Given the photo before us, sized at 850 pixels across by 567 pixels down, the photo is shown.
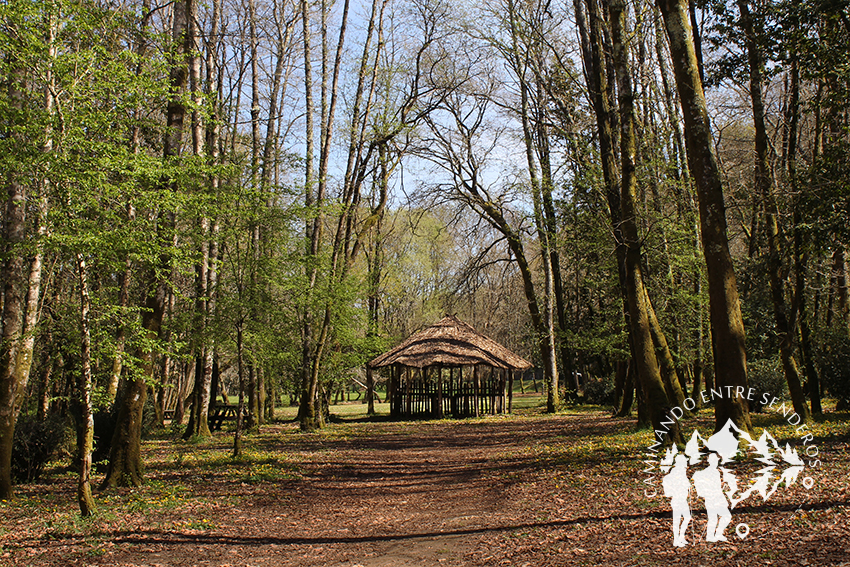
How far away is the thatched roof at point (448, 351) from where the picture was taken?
22219 mm

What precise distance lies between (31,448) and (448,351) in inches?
599

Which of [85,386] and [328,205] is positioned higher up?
[328,205]

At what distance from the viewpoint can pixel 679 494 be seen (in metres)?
5.46

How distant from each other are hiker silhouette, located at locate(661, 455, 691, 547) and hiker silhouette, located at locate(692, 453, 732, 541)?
0.42 feet

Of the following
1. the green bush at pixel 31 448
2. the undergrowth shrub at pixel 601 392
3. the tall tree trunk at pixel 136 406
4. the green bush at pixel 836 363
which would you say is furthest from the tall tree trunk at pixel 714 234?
the undergrowth shrub at pixel 601 392

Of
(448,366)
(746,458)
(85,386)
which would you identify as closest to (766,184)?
(746,458)

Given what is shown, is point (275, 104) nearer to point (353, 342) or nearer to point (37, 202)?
point (353, 342)

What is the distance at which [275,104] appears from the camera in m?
18.4

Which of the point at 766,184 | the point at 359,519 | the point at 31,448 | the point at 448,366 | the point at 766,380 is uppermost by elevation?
the point at 766,184

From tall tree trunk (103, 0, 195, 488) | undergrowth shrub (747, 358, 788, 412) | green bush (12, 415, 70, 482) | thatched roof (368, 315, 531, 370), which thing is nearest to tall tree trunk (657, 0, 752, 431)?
tall tree trunk (103, 0, 195, 488)

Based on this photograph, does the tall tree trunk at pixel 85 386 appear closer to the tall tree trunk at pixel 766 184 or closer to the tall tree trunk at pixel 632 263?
the tall tree trunk at pixel 632 263

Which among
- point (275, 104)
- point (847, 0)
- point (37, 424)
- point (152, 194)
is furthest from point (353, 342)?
point (847, 0)

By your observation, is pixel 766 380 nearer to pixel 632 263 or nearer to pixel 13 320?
pixel 632 263

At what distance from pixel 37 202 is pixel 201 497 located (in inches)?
166
